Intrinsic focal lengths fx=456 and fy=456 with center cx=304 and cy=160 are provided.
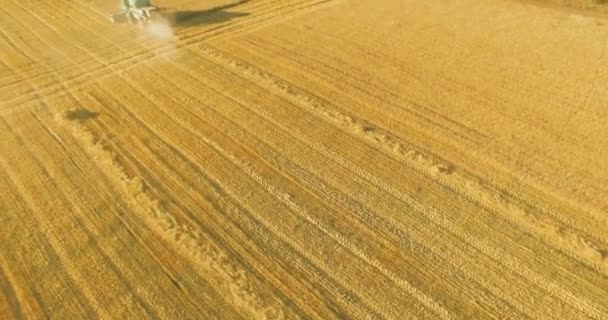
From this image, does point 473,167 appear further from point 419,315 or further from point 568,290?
point 419,315

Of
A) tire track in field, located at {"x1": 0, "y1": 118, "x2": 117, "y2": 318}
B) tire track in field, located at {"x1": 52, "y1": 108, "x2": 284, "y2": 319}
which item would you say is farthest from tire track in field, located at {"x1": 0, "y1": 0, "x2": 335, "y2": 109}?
tire track in field, located at {"x1": 52, "y1": 108, "x2": 284, "y2": 319}

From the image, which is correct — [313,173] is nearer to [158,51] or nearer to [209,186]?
[209,186]

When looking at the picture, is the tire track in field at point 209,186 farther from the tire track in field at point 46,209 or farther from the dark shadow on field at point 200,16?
the dark shadow on field at point 200,16

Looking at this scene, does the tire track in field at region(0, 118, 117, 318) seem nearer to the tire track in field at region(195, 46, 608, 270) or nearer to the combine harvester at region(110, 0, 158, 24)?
the tire track in field at region(195, 46, 608, 270)

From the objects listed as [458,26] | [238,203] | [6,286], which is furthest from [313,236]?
[458,26]

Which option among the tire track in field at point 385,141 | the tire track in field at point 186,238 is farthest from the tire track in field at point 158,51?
the tire track in field at point 186,238

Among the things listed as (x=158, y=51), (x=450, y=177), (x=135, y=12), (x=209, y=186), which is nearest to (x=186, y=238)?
(x=209, y=186)
